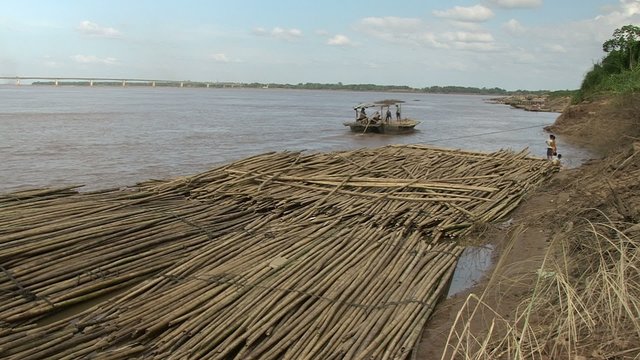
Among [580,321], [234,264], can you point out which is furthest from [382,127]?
[580,321]

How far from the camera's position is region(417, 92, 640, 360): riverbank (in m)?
4.00

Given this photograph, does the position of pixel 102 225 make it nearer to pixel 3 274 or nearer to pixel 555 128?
pixel 3 274

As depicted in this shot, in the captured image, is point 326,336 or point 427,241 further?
point 427,241

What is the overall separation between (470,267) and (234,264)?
3972 mm

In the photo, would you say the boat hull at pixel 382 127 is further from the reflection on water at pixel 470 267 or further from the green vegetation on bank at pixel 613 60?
the reflection on water at pixel 470 267

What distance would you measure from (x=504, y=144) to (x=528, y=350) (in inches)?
1048

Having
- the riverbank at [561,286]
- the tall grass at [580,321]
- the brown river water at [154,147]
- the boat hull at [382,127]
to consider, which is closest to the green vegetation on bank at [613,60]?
the brown river water at [154,147]

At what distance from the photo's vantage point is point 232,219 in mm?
9156

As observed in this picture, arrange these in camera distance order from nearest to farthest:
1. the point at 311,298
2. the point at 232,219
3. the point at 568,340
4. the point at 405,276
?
1. the point at 568,340
2. the point at 311,298
3. the point at 405,276
4. the point at 232,219

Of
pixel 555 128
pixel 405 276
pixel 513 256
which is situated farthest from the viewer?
pixel 555 128

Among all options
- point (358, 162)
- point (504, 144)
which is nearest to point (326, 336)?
point (358, 162)

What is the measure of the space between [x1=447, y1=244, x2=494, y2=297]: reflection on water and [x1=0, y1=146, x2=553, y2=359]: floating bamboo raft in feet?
1.30

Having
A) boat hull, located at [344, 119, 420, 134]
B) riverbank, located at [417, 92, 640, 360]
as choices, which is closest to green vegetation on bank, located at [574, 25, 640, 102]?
boat hull, located at [344, 119, 420, 134]

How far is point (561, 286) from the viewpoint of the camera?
15.8ft
